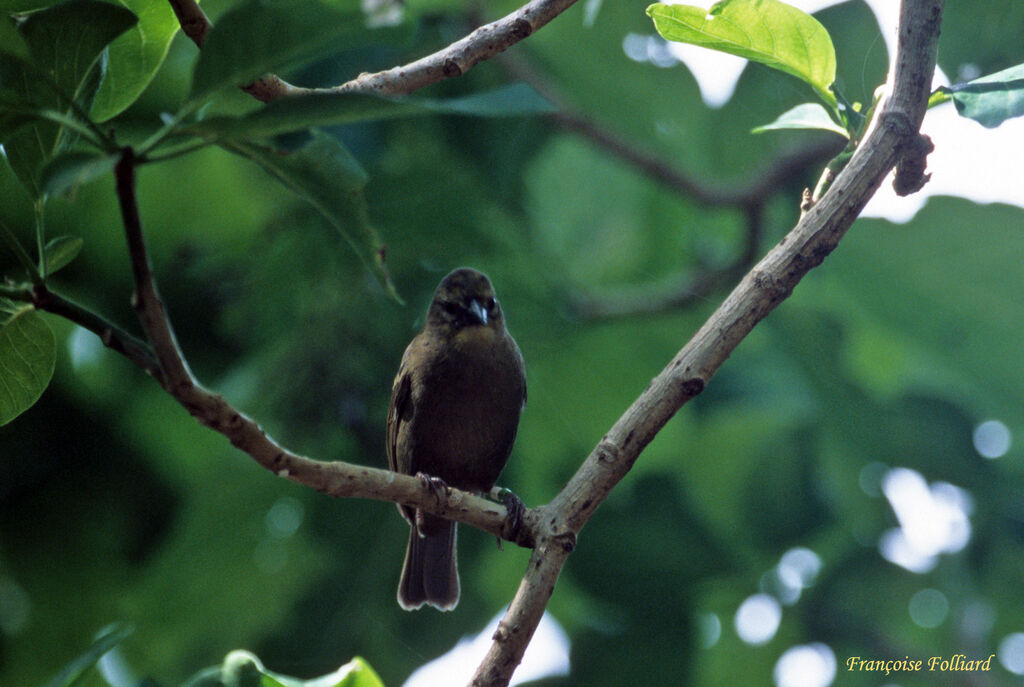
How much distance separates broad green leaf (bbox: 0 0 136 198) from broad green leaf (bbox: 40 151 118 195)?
186mm

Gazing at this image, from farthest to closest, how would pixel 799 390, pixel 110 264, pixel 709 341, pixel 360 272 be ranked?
1. pixel 799 390
2. pixel 110 264
3. pixel 360 272
4. pixel 709 341

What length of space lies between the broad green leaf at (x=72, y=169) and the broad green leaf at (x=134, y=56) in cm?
59

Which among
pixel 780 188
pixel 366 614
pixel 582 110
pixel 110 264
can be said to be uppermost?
pixel 582 110

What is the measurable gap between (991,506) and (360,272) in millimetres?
3632

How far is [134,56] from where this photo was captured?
6.15ft

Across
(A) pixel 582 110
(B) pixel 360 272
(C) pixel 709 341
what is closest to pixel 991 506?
(A) pixel 582 110

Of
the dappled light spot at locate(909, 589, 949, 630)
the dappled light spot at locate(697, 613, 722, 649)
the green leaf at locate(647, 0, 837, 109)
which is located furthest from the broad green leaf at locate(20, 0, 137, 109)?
the dappled light spot at locate(909, 589, 949, 630)

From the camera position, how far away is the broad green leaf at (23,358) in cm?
176

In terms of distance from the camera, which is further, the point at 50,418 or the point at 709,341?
the point at 50,418

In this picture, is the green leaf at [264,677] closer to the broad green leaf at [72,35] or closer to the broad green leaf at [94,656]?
the broad green leaf at [94,656]

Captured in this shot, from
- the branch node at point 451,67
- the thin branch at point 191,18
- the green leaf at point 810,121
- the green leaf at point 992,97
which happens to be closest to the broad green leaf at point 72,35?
the thin branch at point 191,18

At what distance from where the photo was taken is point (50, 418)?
15.3 feet

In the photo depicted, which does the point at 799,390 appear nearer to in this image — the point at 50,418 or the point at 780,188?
the point at 780,188

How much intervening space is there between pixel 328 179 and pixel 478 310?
210 centimetres
